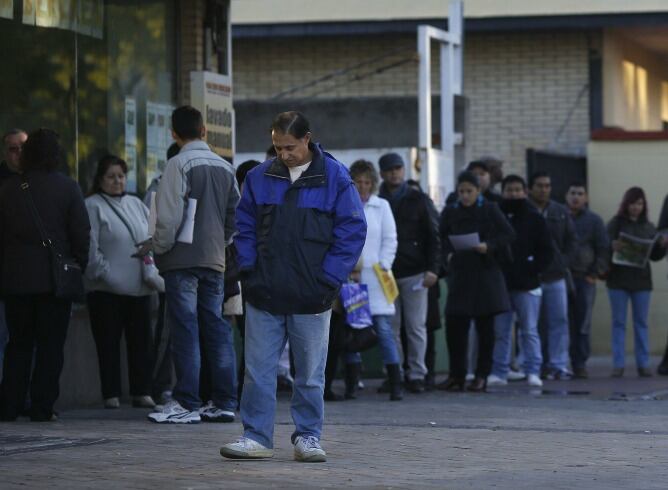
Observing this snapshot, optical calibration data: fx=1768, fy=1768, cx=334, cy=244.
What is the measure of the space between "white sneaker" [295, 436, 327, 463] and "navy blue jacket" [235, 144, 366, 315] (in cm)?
65

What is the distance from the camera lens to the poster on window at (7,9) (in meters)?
12.6

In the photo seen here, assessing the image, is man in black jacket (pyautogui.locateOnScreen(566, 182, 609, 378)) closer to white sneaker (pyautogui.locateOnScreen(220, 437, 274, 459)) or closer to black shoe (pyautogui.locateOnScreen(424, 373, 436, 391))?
black shoe (pyautogui.locateOnScreen(424, 373, 436, 391))

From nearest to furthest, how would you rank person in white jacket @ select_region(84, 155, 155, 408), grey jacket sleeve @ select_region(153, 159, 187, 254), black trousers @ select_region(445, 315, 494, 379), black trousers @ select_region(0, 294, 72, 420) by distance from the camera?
grey jacket sleeve @ select_region(153, 159, 187, 254)
black trousers @ select_region(0, 294, 72, 420)
person in white jacket @ select_region(84, 155, 155, 408)
black trousers @ select_region(445, 315, 494, 379)

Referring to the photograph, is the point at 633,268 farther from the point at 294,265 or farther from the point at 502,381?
the point at 294,265

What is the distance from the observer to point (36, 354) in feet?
36.9

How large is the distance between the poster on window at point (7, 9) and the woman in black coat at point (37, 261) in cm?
177

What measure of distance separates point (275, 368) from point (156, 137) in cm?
563

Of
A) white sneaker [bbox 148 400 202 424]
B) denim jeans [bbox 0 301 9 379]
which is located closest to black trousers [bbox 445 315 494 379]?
white sneaker [bbox 148 400 202 424]

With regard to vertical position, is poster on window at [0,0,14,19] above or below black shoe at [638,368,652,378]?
above

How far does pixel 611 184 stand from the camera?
835 inches

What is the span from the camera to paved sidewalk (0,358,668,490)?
8.17m

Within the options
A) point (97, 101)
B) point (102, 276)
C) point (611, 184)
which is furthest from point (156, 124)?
point (611, 184)

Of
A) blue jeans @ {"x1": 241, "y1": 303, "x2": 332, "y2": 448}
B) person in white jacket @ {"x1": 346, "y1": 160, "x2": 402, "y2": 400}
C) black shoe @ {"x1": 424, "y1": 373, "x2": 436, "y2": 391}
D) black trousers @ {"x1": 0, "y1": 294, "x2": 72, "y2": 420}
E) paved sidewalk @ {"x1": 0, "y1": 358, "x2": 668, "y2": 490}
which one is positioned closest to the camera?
paved sidewalk @ {"x1": 0, "y1": 358, "x2": 668, "y2": 490}

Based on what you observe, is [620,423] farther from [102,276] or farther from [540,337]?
[540,337]
